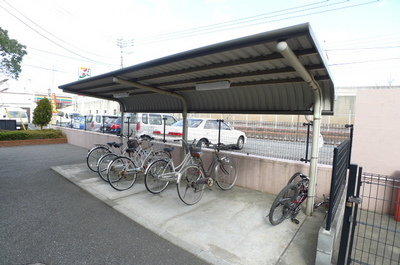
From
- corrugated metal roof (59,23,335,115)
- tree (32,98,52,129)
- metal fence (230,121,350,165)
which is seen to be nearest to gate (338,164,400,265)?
metal fence (230,121,350,165)

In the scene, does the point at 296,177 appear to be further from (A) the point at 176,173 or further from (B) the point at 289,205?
(A) the point at 176,173

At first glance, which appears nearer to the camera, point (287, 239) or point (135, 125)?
point (287, 239)

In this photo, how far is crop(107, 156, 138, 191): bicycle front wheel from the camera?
14.3 feet

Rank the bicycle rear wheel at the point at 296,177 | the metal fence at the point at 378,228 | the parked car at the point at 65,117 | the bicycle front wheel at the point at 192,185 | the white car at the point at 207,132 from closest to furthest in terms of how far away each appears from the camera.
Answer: the metal fence at the point at 378,228 → the bicycle rear wheel at the point at 296,177 → the bicycle front wheel at the point at 192,185 → the white car at the point at 207,132 → the parked car at the point at 65,117

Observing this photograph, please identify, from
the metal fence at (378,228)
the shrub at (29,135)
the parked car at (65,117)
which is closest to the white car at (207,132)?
the metal fence at (378,228)

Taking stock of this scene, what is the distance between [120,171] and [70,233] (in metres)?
1.69

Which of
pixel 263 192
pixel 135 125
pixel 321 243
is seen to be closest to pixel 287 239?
pixel 321 243

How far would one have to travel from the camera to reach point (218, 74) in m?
3.77

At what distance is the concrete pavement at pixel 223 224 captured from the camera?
2.53 metres

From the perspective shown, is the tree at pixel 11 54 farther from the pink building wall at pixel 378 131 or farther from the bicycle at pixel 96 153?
the pink building wall at pixel 378 131

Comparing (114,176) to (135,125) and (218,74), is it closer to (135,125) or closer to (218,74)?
(218,74)

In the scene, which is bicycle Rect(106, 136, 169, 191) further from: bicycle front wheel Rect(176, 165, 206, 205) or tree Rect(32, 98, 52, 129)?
tree Rect(32, 98, 52, 129)

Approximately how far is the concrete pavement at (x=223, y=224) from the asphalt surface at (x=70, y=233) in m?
0.17

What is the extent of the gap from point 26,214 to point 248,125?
6180 millimetres
